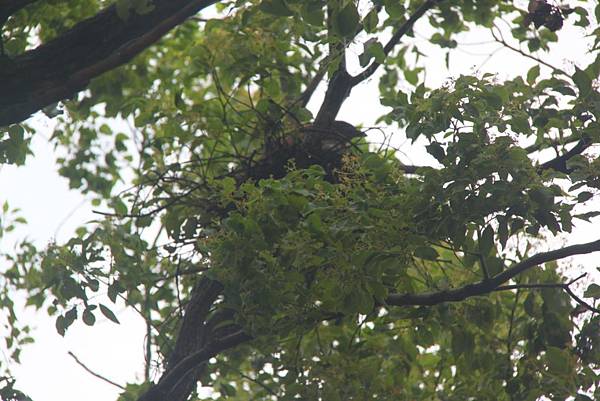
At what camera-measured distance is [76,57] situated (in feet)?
10.8

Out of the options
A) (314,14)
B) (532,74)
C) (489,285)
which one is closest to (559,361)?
(489,285)

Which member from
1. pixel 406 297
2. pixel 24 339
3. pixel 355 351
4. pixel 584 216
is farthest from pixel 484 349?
pixel 24 339

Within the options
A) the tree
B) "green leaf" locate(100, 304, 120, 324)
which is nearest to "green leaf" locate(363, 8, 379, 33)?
the tree

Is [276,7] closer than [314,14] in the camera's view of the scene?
No

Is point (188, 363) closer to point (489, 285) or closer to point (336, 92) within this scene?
point (489, 285)

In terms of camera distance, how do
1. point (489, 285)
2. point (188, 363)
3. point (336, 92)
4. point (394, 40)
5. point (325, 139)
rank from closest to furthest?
point (489, 285) < point (188, 363) < point (325, 139) < point (336, 92) < point (394, 40)

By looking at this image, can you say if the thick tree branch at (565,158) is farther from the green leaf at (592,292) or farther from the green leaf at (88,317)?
the green leaf at (88,317)

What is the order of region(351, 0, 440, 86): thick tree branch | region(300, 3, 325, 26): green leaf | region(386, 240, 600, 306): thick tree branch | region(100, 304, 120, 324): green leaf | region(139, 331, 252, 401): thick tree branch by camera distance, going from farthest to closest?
region(351, 0, 440, 86): thick tree branch < region(100, 304, 120, 324): green leaf < region(139, 331, 252, 401): thick tree branch < region(300, 3, 325, 26): green leaf < region(386, 240, 600, 306): thick tree branch

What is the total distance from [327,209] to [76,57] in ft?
3.22

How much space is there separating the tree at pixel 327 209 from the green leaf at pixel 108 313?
0.08m

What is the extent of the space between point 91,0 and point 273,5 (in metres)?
1.69

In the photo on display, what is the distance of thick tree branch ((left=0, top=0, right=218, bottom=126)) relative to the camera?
3.24m

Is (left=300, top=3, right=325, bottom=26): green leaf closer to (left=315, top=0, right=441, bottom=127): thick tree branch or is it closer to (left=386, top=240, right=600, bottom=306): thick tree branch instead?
(left=315, top=0, right=441, bottom=127): thick tree branch

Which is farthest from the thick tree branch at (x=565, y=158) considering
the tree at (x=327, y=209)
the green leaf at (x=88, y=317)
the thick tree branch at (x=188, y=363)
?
the green leaf at (x=88, y=317)
